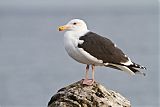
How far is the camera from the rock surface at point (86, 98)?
8445mm

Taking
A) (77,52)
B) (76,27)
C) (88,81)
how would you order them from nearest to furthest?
(88,81), (77,52), (76,27)

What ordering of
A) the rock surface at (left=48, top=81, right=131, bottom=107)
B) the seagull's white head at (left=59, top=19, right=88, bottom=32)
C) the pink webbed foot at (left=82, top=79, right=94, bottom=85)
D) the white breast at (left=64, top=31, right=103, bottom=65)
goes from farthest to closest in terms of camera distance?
the seagull's white head at (left=59, top=19, right=88, bottom=32) → the white breast at (left=64, top=31, right=103, bottom=65) → the pink webbed foot at (left=82, top=79, right=94, bottom=85) → the rock surface at (left=48, top=81, right=131, bottom=107)

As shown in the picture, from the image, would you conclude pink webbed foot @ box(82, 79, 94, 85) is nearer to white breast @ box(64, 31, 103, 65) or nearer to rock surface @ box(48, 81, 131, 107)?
rock surface @ box(48, 81, 131, 107)

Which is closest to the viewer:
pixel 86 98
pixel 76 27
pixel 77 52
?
pixel 86 98

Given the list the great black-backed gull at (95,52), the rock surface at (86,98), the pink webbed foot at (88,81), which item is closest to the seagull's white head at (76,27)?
the great black-backed gull at (95,52)

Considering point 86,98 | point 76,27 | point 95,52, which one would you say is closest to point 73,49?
point 95,52

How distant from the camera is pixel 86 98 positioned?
853cm

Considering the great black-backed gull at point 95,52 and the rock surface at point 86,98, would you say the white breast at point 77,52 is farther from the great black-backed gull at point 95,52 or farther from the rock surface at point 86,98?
the rock surface at point 86,98

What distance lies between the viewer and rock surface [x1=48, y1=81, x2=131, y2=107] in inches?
332

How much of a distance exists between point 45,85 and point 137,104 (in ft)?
19.3

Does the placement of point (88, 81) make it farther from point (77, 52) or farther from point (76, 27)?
point (76, 27)

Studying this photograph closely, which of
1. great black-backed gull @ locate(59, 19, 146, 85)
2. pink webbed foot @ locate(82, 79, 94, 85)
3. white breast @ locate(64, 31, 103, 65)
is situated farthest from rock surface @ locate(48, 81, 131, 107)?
white breast @ locate(64, 31, 103, 65)

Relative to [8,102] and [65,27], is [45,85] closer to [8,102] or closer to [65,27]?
[8,102]

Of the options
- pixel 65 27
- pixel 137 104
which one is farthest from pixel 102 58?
pixel 137 104
